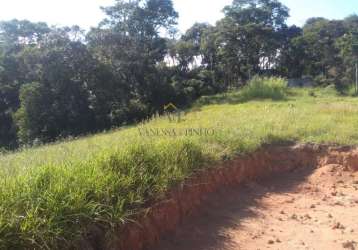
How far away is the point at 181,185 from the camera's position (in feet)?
16.6

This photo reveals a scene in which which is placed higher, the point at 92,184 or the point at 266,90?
the point at 92,184

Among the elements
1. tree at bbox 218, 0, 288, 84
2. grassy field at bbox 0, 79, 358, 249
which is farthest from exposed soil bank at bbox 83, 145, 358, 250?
tree at bbox 218, 0, 288, 84

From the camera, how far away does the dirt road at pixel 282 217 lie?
15.5 feet

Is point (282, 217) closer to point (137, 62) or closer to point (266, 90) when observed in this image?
point (266, 90)

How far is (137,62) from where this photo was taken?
24.0m

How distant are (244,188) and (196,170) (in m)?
1.38

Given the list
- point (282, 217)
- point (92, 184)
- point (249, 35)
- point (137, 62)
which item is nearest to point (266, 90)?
point (137, 62)

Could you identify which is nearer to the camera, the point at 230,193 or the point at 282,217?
the point at 282,217

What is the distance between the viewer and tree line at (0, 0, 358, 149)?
815 inches

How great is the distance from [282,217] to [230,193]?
34.3 inches

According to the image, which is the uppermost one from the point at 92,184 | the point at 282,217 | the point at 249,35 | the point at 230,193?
the point at 249,35

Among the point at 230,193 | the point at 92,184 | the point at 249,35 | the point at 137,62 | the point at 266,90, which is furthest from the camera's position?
the point at 249,35

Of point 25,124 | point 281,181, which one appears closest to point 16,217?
point 281,181

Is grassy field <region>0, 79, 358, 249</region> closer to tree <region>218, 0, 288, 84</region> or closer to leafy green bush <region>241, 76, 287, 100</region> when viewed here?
leafy green bush <region>241, 76, 287, 100</region>
